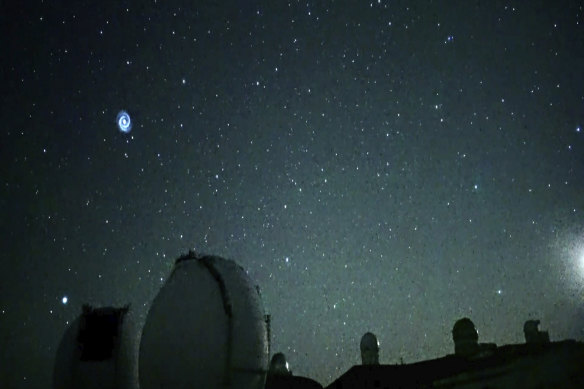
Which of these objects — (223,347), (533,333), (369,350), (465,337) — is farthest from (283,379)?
(223,347)

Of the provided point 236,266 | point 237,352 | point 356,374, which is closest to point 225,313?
point 237,352

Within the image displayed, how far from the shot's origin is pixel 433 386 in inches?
652

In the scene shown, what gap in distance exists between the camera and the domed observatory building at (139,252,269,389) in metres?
14.8

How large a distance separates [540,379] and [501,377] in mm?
1019

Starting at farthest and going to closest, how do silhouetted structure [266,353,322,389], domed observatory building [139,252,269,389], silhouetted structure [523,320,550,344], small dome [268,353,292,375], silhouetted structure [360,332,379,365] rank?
small dome [268,353,292,375] → silhouetted structure [360,332,379,365] → silhouetted structure [523,320,550,344] → silhouetted structure [266,353,322,389] → domed observatory building [139,252,269,389]

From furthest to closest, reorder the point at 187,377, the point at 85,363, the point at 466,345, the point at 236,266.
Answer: the point at 466,345
the point at 85,363
the point at 236,266
the point at 187,377

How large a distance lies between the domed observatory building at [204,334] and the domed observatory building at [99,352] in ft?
22.2

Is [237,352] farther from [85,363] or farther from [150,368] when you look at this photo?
[85,363]

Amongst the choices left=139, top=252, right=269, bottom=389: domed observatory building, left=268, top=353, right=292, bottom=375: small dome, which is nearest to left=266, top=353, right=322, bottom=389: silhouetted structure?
left=268, top=353, right=292, bottom=375: small dome

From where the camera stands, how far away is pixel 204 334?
1505 centimetres

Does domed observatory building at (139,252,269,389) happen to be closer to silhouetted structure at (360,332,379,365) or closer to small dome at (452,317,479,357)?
small dome at (452,317,479,357)

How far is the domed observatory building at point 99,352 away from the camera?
21.2 meters

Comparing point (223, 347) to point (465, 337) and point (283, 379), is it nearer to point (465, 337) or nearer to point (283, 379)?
point (283, 379)

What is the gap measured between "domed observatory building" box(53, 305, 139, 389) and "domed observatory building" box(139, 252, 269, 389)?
266 inches
